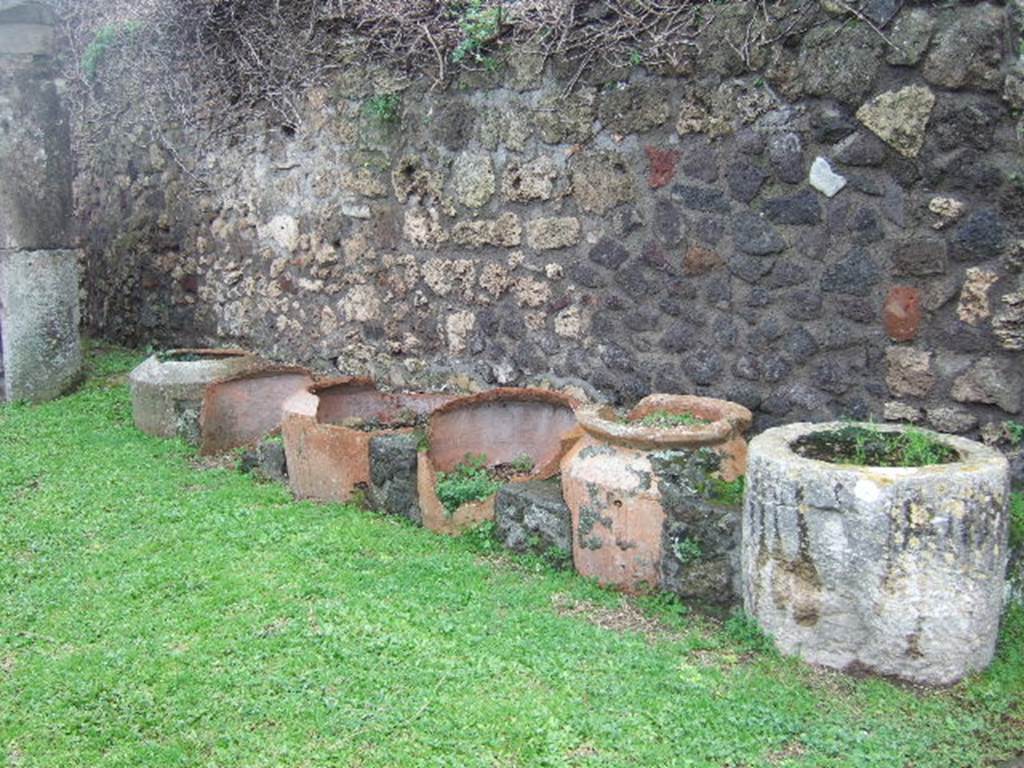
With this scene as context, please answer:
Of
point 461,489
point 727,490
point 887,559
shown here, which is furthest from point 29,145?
point 887,559

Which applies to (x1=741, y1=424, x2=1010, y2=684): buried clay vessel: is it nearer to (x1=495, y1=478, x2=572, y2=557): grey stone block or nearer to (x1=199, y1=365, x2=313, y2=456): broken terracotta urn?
(x1=495, y1=478, x2=572, y2=557): grey stone block

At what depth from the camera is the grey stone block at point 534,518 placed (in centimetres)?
395

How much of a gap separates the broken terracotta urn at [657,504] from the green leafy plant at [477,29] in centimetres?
217

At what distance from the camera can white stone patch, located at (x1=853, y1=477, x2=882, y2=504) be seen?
2.96 meters

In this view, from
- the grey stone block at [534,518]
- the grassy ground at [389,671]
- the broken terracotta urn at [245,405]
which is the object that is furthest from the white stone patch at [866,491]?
the broken terracotta urn at [245,405]

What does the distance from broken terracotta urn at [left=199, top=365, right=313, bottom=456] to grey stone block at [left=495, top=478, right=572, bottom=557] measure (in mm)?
1883

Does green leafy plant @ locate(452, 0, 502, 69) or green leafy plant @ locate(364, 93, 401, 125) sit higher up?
green leafy plant @ locate(452, 0, 502, 69)

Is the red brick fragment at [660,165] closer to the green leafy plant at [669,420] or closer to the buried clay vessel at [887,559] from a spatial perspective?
the green leafy plant at [669,420]

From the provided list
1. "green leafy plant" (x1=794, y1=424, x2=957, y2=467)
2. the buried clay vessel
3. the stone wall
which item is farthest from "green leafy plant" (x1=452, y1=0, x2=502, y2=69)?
the buried clay vessel

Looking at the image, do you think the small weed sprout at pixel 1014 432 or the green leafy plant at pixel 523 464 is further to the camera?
the green leafy plant at pixel 523 464

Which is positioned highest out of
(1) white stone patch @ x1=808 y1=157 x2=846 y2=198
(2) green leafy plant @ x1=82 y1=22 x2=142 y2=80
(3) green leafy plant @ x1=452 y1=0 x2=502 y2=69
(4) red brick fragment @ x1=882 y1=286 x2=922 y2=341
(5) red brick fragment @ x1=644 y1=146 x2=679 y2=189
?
(2) green leafy plant @ x1=82 y1=22 x2=142 y2=80

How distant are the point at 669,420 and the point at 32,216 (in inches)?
189

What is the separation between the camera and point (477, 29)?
16.6ft

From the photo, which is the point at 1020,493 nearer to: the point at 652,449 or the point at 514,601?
the point at 652,449
